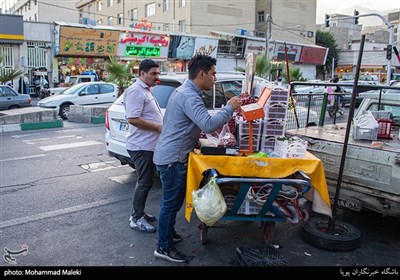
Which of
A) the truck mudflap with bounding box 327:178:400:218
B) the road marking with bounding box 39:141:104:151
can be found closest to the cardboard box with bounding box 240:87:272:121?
the truck mudflap with bounding box 327:178:400:218

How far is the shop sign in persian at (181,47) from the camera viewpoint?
106ft

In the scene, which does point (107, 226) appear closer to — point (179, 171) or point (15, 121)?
point (179, 171)

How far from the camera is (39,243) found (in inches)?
170

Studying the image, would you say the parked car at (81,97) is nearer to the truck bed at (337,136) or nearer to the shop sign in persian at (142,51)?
the shop sign in persian at (142,51)

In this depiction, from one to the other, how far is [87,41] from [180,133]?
27193 mm

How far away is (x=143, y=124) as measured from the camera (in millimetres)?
4312

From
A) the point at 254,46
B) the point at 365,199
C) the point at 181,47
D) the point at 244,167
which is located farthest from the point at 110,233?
the point at 254,46

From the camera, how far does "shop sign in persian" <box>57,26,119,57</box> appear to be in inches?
1099

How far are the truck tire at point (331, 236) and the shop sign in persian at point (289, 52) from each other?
124ft

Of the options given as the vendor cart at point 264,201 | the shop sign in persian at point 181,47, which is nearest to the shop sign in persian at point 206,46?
the shop sign in persian at point 181,47

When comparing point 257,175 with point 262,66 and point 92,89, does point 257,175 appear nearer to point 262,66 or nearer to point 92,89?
point 92,89

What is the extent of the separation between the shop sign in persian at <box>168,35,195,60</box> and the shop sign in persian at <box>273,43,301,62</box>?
36.3 feet

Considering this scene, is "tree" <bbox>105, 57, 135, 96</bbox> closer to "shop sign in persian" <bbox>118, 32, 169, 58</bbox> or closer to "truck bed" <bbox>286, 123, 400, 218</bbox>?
"shop sign in persian" <bbox>118, 32, 169, 58</bbox>

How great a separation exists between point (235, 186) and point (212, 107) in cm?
260
